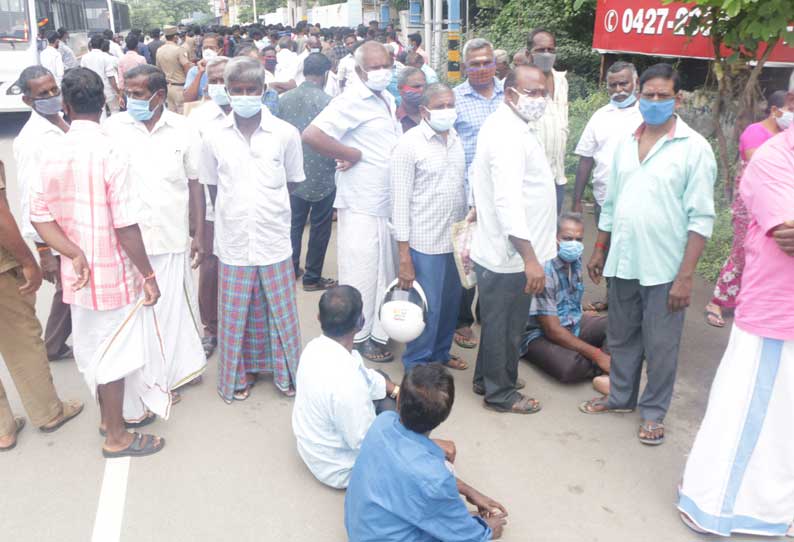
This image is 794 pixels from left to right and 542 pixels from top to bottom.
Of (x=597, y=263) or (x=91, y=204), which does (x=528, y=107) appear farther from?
(x=91, y=204)

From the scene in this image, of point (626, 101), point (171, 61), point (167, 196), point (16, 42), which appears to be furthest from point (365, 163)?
point (16, 42)

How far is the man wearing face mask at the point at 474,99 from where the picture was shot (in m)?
4.69

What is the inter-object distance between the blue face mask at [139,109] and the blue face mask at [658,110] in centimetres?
250

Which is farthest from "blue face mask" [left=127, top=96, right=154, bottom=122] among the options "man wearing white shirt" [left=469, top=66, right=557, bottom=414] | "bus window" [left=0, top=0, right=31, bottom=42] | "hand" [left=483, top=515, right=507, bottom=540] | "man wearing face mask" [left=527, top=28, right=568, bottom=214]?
"bus window" [left=0, top=0, right=31, bottom=42]

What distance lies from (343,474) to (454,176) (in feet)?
5.79

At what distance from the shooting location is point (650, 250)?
3.35 m

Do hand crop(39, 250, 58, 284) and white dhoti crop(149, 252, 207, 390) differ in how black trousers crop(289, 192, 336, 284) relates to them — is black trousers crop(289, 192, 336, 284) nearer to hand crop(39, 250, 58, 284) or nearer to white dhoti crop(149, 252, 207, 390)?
white dhoti crop(149, 252, 207, 390)

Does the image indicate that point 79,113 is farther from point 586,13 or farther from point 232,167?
point 586,13

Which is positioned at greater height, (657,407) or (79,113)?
(79,113)

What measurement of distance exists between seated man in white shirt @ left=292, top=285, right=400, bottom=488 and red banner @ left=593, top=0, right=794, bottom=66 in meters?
6.55

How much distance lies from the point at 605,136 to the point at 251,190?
2541 millimetres

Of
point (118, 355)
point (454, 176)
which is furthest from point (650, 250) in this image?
point (118, 355)

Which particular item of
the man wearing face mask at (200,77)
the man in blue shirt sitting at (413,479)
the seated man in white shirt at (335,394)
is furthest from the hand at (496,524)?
the man wearing face mask at (200,77)

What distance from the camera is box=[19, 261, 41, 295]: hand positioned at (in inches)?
130
